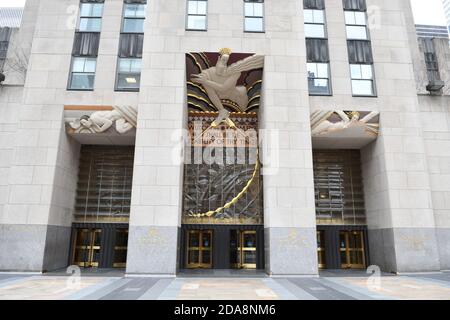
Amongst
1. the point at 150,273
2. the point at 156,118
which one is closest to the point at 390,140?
the point at 156,118

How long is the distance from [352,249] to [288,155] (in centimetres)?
818

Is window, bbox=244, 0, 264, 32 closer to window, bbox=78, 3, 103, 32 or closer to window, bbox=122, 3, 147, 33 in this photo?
window, bbox=122, 3, 147, 33

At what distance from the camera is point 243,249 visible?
751 inches

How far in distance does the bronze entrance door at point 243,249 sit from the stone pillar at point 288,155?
8.98 ft

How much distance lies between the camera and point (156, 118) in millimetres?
16656

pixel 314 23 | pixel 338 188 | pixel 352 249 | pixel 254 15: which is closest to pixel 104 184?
pixel 254 15

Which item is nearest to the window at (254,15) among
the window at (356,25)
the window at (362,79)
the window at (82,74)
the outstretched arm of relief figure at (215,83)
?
the outstretched arm of relief figure at (215,83)

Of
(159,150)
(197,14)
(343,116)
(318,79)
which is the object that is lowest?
(159,150)

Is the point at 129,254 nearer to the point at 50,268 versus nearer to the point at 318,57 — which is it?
the point at 50,268

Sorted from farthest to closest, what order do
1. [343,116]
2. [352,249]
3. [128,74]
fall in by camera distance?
[352,249]
[128,74]
[343,116]

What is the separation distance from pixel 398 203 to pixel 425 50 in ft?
66.9

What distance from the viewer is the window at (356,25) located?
19.9 m

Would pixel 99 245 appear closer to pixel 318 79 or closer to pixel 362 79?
pixel 318 79

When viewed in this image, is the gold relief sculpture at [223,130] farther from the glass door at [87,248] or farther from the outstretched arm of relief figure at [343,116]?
the glass door at [87,248]
